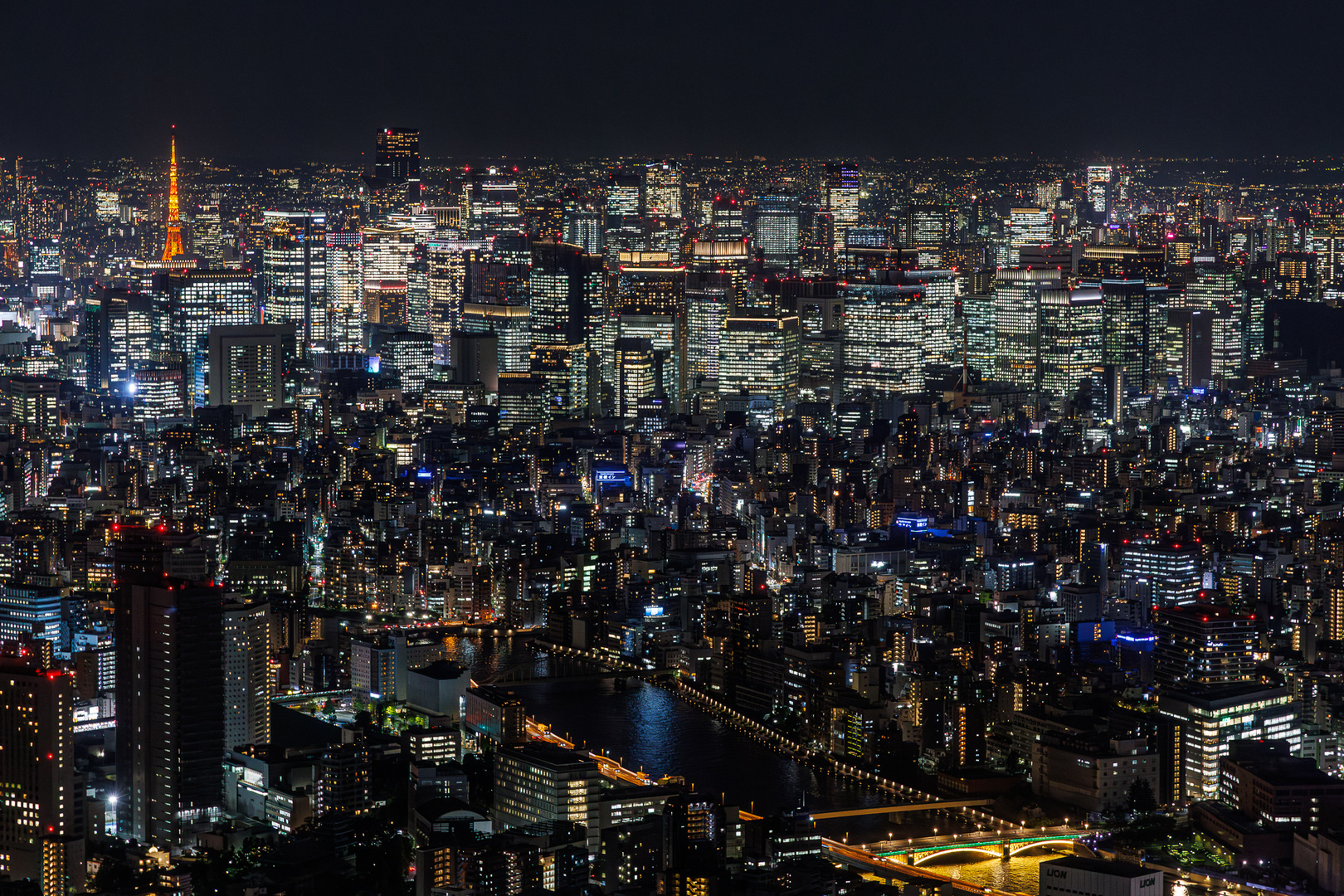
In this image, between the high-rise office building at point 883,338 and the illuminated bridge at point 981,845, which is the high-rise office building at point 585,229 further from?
the illuminated bridge at point 981,845

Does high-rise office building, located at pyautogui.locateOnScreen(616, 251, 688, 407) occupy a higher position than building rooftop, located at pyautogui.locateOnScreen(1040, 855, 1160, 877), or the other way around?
high-rise office building, located at pyautogui.locateOnScreen(616, 251, 688, 407)

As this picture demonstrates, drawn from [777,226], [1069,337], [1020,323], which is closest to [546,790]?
[1069,337]

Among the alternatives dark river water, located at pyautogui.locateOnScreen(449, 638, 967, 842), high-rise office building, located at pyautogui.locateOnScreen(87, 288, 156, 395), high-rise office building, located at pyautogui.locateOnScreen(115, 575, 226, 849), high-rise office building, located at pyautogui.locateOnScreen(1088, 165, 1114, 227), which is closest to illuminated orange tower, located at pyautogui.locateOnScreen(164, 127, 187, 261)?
high-rise office building, located at pyautogui.locateOnScreen(87, 288, 156, 395)

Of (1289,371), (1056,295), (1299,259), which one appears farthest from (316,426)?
(1299,259)

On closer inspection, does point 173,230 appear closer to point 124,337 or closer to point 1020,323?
point 124,337

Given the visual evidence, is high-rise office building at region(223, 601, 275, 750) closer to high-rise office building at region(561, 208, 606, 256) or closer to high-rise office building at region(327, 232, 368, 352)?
high-rise office building at region(327, 232, 368, 352)
